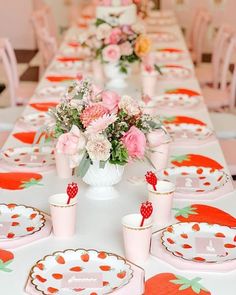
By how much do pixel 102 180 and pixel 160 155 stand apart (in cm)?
30

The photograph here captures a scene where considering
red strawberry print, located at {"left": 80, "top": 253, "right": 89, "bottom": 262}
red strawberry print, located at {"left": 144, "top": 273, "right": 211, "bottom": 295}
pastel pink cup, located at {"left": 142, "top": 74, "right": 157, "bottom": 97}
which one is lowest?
pastel pink cup, located at {"left": 142, "top": 74, "right": 157, "bottom": 97}

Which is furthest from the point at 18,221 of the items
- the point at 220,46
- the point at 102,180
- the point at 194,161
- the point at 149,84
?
the point at 220,46

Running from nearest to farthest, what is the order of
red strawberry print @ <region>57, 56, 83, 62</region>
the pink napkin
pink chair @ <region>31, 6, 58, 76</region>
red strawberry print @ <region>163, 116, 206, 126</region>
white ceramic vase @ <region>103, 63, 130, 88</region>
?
the pink napkin → red strawberry print @ <region>163, 116, 206, 126</region> → white ceramic vase @ <region>103, 63, 130, 88</region> → red strawberry print @ <region>57, 56, 83, 62</region> → pink chair @ <region>31, 6, 58, 76</region>

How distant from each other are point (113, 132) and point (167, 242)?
364 millimetres

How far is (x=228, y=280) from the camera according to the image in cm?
144

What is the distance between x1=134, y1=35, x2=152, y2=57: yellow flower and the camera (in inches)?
126

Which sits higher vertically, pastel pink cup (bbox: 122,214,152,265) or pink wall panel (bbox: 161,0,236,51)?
pastel pink cup (bbox: 122,214,152,265)

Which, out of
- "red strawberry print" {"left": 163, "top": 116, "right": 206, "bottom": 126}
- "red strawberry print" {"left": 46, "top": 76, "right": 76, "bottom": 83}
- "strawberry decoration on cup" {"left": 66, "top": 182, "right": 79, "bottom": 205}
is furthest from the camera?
"red strawberry print" {"left": 46, "top": 76, "right": 76, "bottom": 83}

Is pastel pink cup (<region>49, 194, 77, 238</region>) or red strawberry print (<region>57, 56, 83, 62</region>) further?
red strawberry print (<region>57, 56, 83, 62</region>)

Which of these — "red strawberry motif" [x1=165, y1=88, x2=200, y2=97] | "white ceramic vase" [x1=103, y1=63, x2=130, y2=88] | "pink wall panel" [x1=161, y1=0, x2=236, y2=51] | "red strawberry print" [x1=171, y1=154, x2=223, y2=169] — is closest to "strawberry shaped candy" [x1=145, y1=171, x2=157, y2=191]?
"red strawberry print" [x1=171, y1=154, x2=223, y2=169]

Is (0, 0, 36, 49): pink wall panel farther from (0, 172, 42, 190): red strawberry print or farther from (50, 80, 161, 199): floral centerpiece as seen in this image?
(50, 80, 161, 199): floral centerpiece

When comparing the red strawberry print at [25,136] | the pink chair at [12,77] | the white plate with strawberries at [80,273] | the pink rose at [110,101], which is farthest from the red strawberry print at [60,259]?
the pink chair at [12,77]

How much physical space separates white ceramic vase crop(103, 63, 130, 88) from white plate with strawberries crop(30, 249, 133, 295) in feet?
6.38

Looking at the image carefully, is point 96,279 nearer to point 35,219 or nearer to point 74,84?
point 35,219
